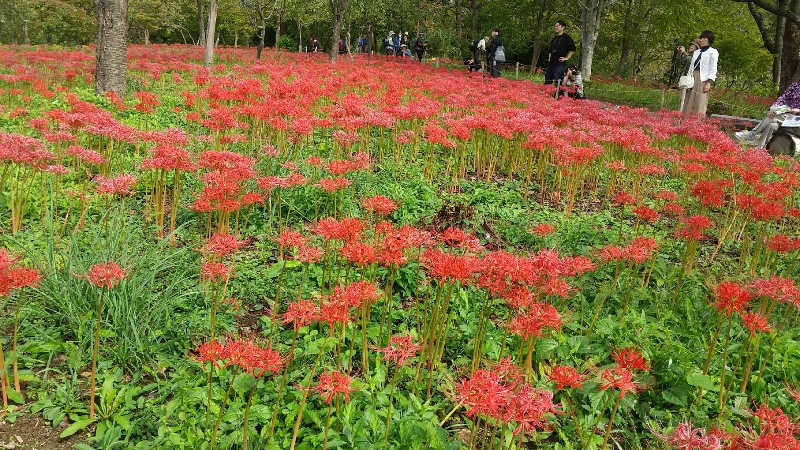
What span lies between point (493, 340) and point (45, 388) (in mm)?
2824

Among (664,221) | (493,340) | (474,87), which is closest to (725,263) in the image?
(664,221)

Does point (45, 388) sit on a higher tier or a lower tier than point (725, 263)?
lower

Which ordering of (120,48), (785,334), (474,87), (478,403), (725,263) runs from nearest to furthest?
(478,403) < (785,334) < (725,263) < (120,48) < (474,87)

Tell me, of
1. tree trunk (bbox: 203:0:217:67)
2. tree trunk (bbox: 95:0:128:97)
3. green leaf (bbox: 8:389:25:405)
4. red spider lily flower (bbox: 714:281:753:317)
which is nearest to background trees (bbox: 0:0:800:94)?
tree trunk (bbox: 203:0:217:67)

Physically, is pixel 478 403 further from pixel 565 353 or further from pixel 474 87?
pixel 474 87

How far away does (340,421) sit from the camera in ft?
8.81

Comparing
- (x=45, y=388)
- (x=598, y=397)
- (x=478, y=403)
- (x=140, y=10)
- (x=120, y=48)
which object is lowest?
(x=45, y=388)

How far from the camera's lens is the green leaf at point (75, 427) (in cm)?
259

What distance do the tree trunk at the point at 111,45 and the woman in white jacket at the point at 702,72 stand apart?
12.6 m

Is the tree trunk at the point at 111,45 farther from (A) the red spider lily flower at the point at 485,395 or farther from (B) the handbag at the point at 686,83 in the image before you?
(B) the handbag at the point at 686,83

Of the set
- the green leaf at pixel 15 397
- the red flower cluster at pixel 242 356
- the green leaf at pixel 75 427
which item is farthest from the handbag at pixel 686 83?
the green leaf at pixel 15 397

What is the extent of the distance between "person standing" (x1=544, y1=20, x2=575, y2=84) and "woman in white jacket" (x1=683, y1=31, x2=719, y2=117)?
3.04 m

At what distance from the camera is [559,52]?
14141mm

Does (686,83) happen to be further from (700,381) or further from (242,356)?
(242,356)
